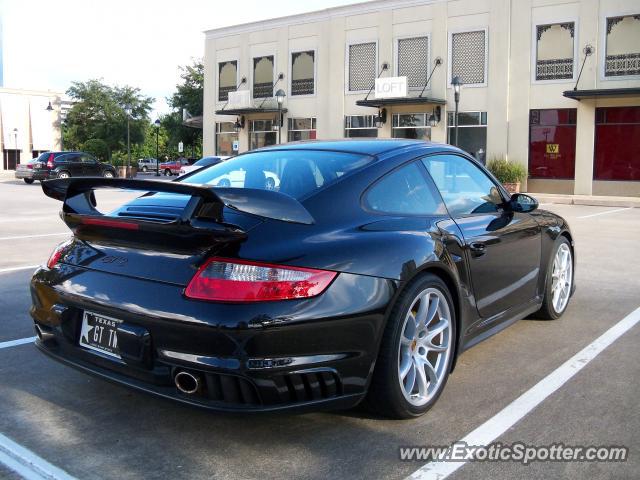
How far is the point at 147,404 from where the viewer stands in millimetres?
3674

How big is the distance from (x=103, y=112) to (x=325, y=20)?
32838 millimetres

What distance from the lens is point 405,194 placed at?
3822 mm

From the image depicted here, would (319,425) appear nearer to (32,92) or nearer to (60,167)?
(60,167)

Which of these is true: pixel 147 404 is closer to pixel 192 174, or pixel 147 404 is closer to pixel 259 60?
pixel 192 174

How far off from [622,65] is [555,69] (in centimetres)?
257

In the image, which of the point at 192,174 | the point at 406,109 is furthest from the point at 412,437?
the point at 406,109

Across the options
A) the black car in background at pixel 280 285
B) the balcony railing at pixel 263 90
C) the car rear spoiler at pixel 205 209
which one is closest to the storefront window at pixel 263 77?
the balcony railing at pixel 263 90

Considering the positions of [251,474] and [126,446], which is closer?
[251,474]

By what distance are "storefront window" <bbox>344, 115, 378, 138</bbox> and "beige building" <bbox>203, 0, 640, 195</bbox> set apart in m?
0.07

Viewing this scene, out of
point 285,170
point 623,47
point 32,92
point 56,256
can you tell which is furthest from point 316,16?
point 32,92

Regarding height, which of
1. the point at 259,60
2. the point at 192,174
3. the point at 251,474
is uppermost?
the point at 259,60

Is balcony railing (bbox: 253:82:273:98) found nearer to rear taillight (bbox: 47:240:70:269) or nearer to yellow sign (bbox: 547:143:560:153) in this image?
yellow sign (bbox: 547:143:560:153)

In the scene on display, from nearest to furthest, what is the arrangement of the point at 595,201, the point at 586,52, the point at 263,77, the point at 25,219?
the point at 25,219
the point at 595,201
the point at 586,52
the point at 263,77

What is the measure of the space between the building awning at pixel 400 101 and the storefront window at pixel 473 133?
1162mm
